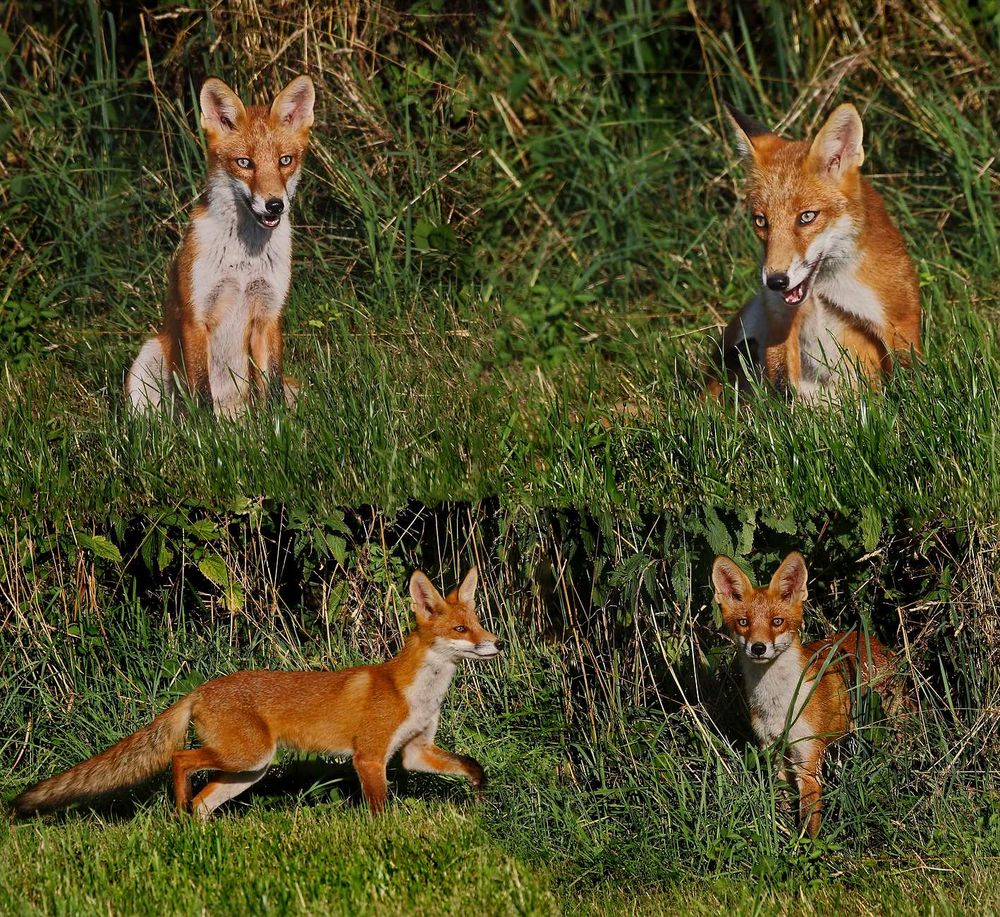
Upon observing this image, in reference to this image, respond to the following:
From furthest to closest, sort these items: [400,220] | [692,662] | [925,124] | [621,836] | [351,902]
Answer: [925,124], [400,220], [692,662], [621,836], [351,902]

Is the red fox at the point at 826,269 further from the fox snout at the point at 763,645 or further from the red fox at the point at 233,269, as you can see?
the red fox at the point at 233,269

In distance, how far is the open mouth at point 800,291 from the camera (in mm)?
6316

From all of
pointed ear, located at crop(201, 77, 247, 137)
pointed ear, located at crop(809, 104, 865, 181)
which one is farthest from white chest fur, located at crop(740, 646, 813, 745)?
pointed ear, located at crop(201, 77, 247, 137)

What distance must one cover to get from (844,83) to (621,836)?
281 inches

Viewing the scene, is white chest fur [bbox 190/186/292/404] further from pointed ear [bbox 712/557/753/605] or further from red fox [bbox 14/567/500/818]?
pointed ear [bbox 712/557/753/605]

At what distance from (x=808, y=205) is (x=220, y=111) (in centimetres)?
310

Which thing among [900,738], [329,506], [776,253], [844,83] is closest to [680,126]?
[844,83]

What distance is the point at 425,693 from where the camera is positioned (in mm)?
5137

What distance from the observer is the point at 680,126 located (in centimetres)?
1057

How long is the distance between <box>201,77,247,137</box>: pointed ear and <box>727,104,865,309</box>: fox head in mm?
2723

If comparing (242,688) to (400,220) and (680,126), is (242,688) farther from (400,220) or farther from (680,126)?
(680,126)

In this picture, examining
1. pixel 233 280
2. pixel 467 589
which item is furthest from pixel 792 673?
pixel 233 280

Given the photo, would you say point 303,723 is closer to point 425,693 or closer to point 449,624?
point 425,693

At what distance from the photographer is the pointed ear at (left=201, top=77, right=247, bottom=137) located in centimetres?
693
